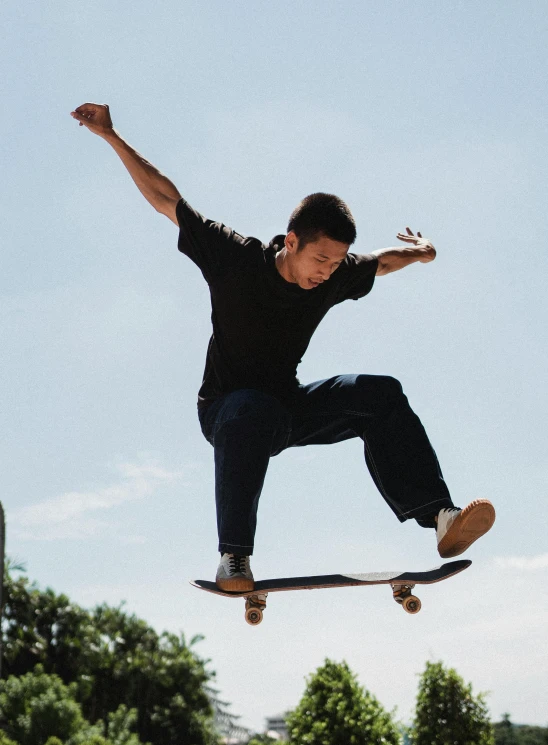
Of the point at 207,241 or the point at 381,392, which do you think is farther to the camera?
the point at 381,392

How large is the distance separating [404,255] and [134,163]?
2.09 m

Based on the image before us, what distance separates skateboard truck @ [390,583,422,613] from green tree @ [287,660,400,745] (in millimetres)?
21112

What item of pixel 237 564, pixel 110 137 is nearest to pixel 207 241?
pixel 110 137

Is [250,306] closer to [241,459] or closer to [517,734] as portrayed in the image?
[241,459]

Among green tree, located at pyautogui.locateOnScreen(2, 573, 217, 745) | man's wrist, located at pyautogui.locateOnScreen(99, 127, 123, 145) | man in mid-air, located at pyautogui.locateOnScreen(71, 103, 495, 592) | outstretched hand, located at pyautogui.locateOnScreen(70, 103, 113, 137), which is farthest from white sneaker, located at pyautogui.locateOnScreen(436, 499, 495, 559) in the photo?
green tree, located at pyautogui.locateOnScreen(2, 573, 217, 745)

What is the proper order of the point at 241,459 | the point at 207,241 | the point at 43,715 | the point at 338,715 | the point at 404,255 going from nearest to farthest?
the point at 241,459 < the point at 207,241 < the point at 404,255 < the point at 338,715 < the point at 43,715

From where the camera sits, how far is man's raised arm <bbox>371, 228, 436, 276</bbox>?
239 inches

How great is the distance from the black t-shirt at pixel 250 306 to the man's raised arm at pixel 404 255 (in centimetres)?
56

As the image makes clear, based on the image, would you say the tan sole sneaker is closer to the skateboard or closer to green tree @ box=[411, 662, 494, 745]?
the skateboard

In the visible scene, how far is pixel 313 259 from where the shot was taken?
5.07 m

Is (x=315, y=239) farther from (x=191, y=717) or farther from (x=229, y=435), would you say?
(x=191, y=717)

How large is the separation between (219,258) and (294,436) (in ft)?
4.29

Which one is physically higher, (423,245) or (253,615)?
(423,245)

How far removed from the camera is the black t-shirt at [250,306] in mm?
5363
